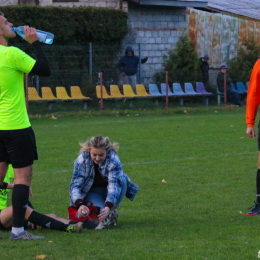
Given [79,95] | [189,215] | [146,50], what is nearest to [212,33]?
[146,50]

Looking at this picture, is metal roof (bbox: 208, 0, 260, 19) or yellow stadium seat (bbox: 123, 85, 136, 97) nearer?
yellow stadium seat (bbox: 123, 85, 136, 97)

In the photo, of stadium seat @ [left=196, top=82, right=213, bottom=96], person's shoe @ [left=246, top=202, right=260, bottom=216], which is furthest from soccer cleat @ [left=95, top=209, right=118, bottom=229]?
stadium seat @ [left=196, top=82, right=213, bottom=96]

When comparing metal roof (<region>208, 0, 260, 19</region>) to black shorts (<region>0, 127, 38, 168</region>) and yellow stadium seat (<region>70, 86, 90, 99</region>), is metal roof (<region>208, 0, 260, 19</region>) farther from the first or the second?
black shorts (<region>0, 127, 38, 168</region>)

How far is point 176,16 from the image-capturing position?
83.8ft

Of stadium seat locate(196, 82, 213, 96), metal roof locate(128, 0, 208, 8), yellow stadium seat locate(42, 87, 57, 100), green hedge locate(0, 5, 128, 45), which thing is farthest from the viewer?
metal roof locate(128, 0, 208, 8)

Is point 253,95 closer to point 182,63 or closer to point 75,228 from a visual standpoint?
point 75,228

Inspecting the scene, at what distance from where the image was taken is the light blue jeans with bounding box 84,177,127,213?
619cm

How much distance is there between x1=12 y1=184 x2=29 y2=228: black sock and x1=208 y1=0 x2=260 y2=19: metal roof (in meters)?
26.5

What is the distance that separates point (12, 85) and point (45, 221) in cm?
137

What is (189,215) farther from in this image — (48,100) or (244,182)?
(48,100)

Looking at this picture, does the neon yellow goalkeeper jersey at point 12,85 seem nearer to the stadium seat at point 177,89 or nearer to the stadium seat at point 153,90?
the stadium seat at point 153,90

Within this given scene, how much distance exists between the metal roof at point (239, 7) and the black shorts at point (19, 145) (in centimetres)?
2648

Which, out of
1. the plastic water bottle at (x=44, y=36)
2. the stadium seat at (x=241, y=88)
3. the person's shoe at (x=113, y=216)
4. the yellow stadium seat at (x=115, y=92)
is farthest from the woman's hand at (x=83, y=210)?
the stadium seat at (x=241, y=88)

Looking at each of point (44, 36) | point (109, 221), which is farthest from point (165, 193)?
point (44, 36)
